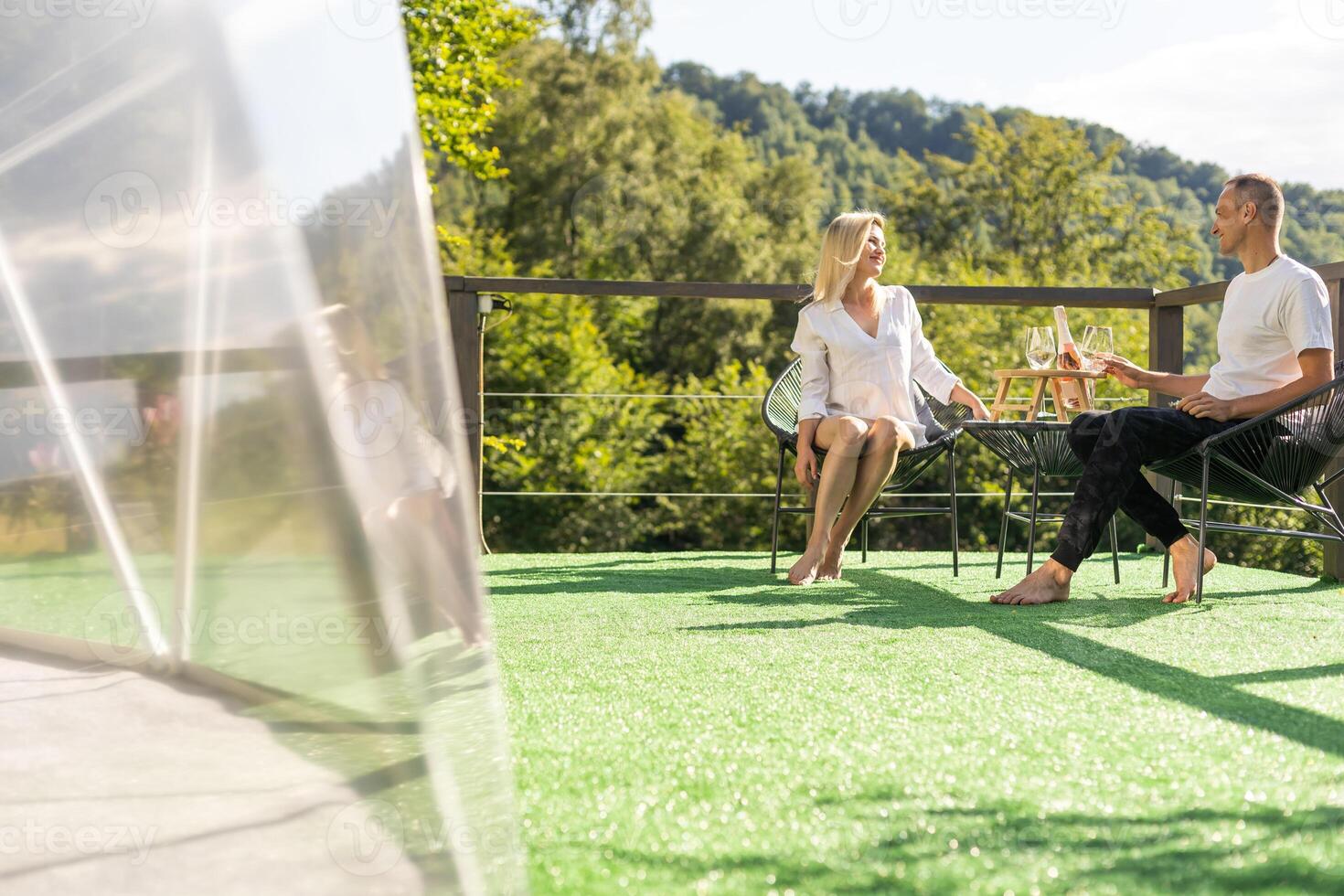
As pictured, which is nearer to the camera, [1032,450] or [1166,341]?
[1032,450]

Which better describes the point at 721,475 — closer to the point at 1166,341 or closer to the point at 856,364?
the point at 1166,341

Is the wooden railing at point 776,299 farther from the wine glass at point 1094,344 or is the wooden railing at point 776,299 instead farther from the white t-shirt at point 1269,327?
→ the white t-shirt at point 1269,327

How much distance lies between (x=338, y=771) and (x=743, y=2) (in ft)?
75.8

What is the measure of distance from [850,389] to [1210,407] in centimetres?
97

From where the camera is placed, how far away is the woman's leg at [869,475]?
3.31 meters

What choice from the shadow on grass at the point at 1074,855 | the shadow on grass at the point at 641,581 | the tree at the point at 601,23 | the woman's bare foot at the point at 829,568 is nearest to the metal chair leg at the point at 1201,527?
the woman's bare foot at the point at 829,568

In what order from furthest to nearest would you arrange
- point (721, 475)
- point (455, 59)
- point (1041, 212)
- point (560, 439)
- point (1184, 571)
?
point (1041, 212), point (721, 475), point (560, 439), point (455, 59), point (1184, 571)

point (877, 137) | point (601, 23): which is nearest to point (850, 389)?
point (601, 23)

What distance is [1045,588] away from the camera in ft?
9.45

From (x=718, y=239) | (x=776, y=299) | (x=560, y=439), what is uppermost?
(x=718, y=239)

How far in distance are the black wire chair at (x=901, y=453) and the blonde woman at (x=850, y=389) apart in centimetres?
7

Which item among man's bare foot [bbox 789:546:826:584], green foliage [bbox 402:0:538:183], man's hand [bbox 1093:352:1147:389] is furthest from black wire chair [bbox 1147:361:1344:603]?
green foliage [bbox 402:0:538:183]

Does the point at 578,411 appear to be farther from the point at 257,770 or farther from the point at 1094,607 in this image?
the point at 257,770

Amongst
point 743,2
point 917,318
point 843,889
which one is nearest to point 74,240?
point 843,889
